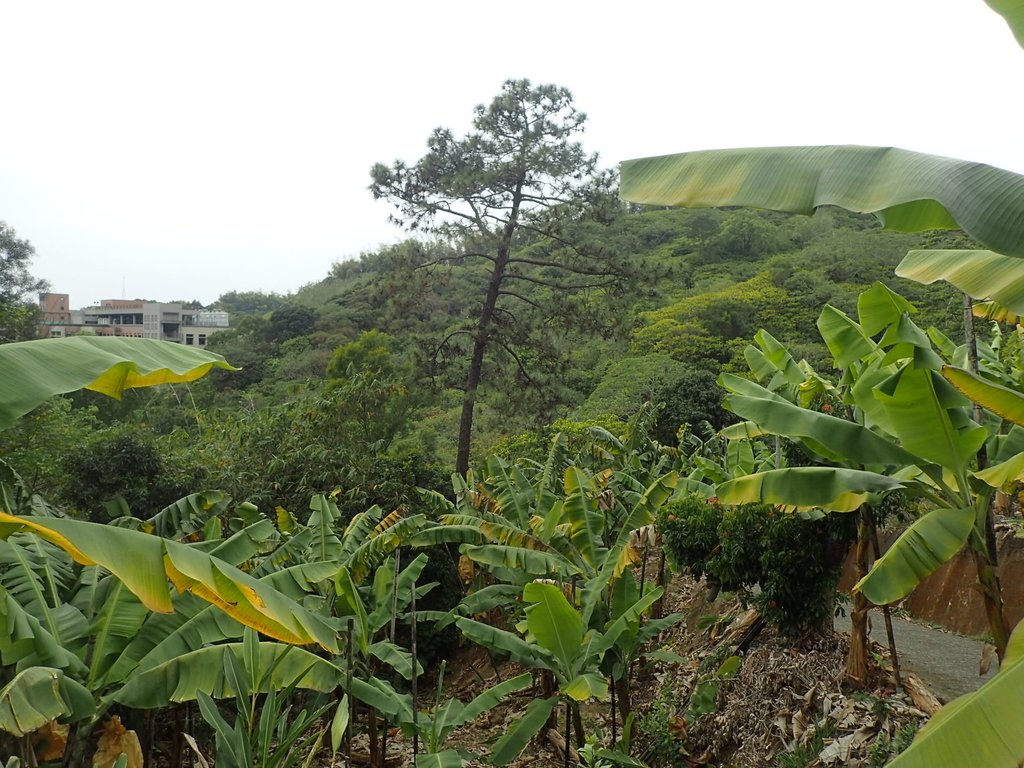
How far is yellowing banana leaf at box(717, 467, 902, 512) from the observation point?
172 inches

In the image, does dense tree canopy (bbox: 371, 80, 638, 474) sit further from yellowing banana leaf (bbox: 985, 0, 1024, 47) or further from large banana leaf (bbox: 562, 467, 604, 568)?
yellowing banana leaf (bbox: 985, 0, 1024, 47)

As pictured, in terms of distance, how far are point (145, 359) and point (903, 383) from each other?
3.66 meters

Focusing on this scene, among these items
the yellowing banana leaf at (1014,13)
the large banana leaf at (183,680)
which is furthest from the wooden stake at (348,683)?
the yellowing banana leaf at (1014,13)

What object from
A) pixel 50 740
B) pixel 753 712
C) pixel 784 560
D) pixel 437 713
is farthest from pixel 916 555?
pixel 50 740

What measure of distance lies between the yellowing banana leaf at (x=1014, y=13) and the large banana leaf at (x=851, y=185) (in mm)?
418

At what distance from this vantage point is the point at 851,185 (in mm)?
2818

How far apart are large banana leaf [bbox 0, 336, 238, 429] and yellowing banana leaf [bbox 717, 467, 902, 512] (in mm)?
3053

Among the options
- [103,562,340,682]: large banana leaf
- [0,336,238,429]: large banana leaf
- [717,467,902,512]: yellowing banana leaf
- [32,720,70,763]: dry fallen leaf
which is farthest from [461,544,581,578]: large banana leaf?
[0,336,238,429]: large banana leaf

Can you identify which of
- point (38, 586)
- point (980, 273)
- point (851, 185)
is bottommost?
point (38, 586)

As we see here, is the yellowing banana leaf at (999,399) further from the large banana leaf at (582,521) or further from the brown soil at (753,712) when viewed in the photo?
the large banana leaf at (582,521)

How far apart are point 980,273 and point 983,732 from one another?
2121 millimetres

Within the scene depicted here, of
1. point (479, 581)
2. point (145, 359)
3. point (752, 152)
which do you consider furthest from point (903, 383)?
point (479, 581)

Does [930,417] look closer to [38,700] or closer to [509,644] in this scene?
[509,644]

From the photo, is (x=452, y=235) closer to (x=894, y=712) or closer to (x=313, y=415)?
(x=313, y=415)
